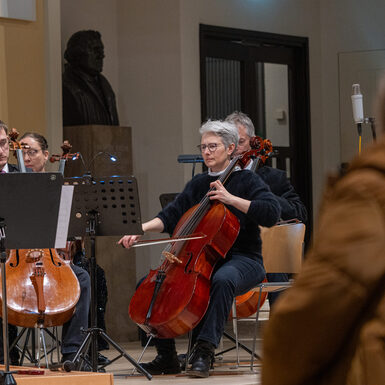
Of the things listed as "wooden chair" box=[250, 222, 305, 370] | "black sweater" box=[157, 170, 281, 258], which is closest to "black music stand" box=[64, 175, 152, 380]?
"black sweater" box=[157, 170, 281, 258]

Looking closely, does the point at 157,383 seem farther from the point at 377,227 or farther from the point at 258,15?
the point at 258,15

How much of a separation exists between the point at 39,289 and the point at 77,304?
364 mm

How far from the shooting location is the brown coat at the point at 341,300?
878mm

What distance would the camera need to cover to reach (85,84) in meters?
6.13

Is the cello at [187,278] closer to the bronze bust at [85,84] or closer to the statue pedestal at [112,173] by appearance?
the statue pedestal at [112,173]

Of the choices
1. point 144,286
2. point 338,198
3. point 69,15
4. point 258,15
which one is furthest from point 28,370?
point 258,15

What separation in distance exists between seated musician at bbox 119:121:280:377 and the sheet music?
1.49 ft

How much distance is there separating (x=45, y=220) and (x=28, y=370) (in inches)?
25.1

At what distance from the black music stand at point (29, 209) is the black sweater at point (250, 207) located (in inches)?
41.9

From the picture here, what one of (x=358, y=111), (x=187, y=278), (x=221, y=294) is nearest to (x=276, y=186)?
(x=358, y=111)

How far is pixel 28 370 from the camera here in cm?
→ 349

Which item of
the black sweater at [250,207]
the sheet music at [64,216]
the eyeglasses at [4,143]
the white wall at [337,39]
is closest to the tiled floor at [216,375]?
the black sweater at [250,207]

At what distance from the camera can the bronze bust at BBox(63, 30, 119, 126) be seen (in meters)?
6.09

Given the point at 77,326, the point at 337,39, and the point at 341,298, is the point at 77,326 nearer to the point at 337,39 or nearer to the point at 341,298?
the point at 341,298
